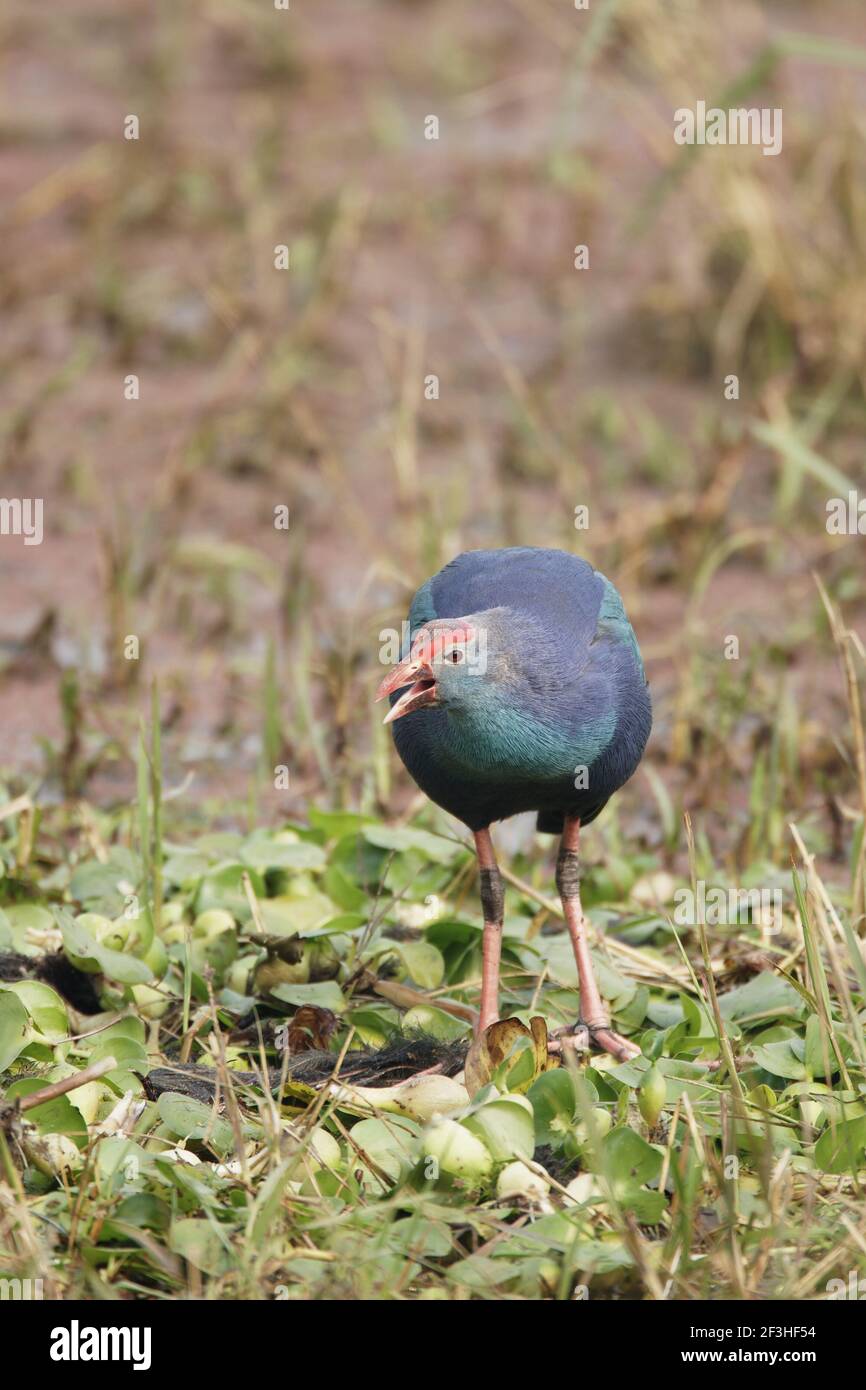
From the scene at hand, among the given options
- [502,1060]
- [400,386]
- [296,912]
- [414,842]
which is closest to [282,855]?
[296,912]

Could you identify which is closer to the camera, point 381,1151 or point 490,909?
point 381,1151

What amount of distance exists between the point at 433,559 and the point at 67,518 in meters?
1.71

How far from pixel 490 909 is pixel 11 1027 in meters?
0.92

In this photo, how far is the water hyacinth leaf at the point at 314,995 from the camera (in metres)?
3.46

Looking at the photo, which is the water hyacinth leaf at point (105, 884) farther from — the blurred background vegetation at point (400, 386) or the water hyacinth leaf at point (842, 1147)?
the water hyacinth leaf at point (842, 1147)

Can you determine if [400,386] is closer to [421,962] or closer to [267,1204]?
[421,962]

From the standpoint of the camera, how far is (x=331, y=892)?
399 cm

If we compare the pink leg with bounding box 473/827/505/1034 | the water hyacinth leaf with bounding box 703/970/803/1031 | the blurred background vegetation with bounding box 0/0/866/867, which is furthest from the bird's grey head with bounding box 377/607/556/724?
the blurred background vegetation with bounding box 0/0/866/867

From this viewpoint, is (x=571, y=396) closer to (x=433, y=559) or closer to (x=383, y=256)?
(x=383, y=256)

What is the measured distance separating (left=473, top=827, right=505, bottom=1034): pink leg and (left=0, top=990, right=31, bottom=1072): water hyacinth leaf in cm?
84

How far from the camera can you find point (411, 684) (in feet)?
10.3

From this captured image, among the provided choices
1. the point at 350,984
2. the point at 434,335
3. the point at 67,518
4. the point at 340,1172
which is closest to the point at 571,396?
the point at 434,335

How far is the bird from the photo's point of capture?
3.10 meters

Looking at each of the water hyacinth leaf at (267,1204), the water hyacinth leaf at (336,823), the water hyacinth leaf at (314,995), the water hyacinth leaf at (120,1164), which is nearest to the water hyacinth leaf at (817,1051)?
the water hyacinth leaf at (314,995)
